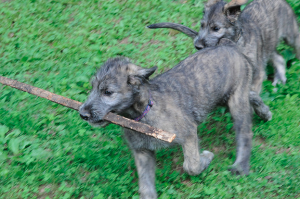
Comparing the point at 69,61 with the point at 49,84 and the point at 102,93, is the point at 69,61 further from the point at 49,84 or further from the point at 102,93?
the point at 102,93

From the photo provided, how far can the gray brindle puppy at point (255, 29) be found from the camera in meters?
5.48

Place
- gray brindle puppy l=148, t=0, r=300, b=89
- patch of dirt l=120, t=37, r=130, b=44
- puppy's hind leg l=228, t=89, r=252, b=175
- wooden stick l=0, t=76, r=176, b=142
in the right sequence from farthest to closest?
patch of dirt l=120, t=37, r=130, b=44 → gray brindle puppy l=148, t=0, r=300, b=89 → puppy's hind leg l=228, t=89, r=252, b=175 → wooden stick l=0, t=76, r=176, b=142

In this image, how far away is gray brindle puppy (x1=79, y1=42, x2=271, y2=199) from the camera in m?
3.74

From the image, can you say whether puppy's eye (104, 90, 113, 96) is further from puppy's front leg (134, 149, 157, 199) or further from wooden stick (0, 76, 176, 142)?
puppy's front leg (134, 149, 157, 199)

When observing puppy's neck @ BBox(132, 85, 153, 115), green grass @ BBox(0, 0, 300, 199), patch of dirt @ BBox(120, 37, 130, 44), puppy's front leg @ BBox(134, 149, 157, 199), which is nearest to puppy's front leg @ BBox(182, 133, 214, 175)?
green grass @ BBox(0, 0, 300, 199)

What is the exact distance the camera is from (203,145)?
4.77 m

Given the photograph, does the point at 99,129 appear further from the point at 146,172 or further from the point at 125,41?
the point at 125,41

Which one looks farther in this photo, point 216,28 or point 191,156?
point 216,28

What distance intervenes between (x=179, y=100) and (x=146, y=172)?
3.09ft

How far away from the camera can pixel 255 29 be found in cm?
568

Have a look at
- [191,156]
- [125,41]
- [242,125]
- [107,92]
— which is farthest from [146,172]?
[125,41]

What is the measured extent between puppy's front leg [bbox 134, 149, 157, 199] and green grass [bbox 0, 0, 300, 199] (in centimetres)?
15

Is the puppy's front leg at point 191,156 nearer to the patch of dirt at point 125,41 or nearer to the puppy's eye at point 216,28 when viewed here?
the puppy's eye at point 216,28

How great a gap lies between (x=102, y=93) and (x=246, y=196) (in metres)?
1.96
